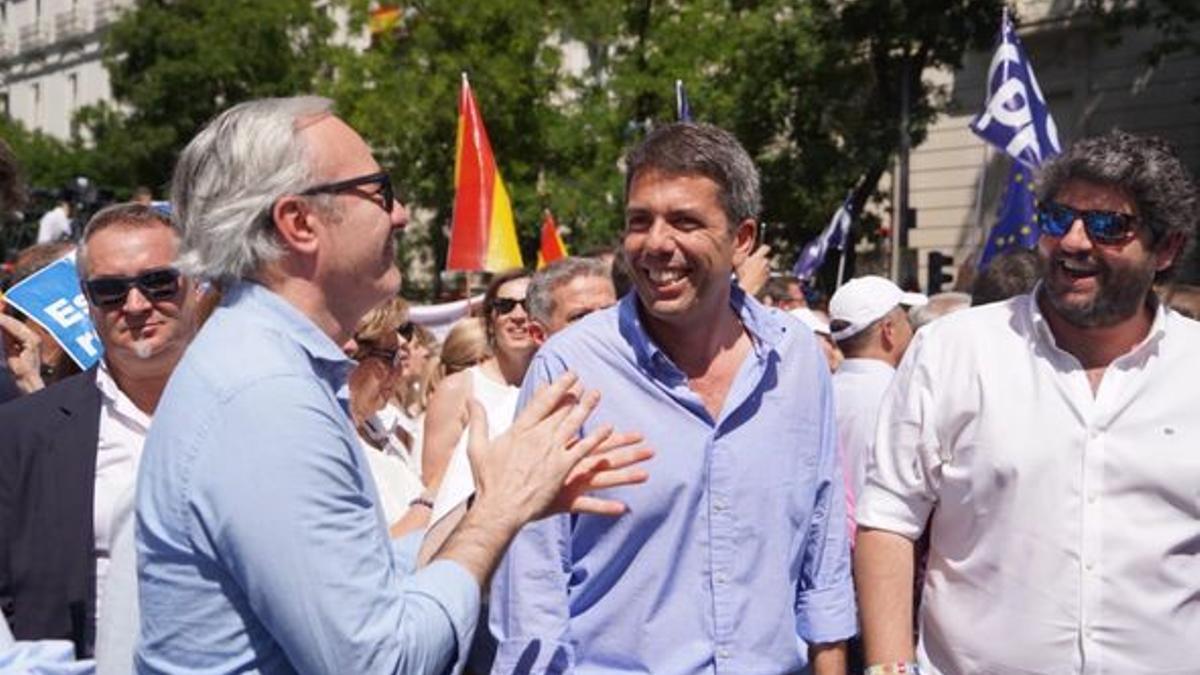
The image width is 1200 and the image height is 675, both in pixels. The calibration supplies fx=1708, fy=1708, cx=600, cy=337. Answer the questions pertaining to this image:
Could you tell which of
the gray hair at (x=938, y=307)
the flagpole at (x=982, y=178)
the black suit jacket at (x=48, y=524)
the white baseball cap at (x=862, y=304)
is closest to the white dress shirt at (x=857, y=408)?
the white baseball cap at (x=862, y=304)

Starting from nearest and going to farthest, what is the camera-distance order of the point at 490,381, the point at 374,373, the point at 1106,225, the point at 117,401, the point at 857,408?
the point at 1106,225 → the point at 117,401 → the point at 374,373 → the point at 857,408 → the point at 490,381

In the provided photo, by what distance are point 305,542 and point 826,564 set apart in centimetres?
166

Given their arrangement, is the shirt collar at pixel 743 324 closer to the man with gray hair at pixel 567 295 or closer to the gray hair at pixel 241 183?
the gray hair at pixel 241 183

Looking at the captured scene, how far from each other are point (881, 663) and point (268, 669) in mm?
1664

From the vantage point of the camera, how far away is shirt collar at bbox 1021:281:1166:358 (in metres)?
3.71

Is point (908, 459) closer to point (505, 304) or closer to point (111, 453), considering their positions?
point (111, 453)

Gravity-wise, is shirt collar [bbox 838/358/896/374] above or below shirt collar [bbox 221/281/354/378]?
below

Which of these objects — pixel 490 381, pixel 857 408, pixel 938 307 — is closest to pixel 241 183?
pixel 857 408

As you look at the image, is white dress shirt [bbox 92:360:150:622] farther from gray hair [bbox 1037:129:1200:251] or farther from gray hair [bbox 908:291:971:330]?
gray hair [bbox 908:291:971:330]

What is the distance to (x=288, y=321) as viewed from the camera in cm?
257

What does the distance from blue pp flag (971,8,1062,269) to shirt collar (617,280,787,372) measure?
698 cm

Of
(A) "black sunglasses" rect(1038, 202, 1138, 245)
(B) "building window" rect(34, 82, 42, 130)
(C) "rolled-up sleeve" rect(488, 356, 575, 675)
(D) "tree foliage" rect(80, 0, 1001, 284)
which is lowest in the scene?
(C) "rolled-up sleeve" rect(488, 356, 575, 675)

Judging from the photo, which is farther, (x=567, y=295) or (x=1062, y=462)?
(x=567, y=295)

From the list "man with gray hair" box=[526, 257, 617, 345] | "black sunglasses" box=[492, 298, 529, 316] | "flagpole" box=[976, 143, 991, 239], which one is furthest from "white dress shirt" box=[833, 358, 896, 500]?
"flagpole" box=[976, 143, 991, 239]
